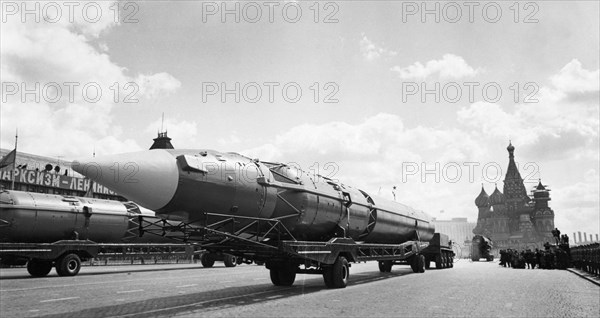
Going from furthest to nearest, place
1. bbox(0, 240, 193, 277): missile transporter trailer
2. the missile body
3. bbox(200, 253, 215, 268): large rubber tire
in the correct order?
bbox(200, 253, 215, 268): large rubber tire → bbox(0, 240, 193, 277): missile transporter trailer → the missile body

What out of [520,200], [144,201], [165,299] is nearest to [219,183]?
[144,201]

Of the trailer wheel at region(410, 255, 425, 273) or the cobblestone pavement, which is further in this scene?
the trailer wheel at region(410, 255, 425, 273)

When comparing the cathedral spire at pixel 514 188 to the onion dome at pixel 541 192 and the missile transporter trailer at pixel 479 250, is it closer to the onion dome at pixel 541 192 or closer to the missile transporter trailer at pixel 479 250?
the onion dome at pixel 541 192

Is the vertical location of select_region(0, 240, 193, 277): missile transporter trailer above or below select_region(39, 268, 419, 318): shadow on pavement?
above

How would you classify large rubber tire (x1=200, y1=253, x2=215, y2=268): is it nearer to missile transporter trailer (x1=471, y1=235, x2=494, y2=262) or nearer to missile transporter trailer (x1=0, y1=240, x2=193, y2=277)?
missile transporter trailer (x1=0, y1=240, x2=193, y2=277)

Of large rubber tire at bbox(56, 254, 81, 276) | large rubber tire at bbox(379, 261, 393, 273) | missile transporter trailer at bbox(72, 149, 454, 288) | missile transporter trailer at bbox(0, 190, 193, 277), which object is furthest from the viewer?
large rubber tire at bbox(379, 261, 393, 273)

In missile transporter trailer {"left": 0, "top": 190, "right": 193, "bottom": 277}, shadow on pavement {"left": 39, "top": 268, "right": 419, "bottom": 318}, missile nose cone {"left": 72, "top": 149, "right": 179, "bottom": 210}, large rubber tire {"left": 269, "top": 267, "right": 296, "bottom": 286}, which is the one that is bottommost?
shadow on pavement {"left": 39, "top": 268, "right": 419, "bottom": 318}

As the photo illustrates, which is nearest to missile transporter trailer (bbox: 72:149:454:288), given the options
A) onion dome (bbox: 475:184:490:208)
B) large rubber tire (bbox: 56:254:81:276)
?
large rubber tire (bbox: 56:254:81:276)

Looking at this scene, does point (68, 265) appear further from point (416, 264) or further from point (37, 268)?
point (416, 264)

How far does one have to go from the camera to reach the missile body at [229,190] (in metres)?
9.70

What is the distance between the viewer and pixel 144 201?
10.0 metres

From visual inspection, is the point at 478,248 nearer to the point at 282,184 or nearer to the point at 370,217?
the point at 370,217

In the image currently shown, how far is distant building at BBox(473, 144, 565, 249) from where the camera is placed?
13088cm

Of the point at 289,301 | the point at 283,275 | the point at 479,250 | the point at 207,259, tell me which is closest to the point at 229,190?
the point at 289,301
